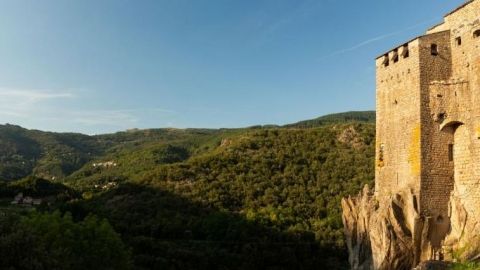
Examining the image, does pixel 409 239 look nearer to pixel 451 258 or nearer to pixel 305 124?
pixel 451 258

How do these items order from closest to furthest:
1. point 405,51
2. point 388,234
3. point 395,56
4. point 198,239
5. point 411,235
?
1. point 411,235
2. point 388,234
3. point 405,51
4. point 395,56
5. point 198,239

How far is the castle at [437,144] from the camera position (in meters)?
22.6

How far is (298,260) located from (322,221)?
10814mm

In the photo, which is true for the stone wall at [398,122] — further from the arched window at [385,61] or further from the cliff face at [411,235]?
the cliff face at [411,235]

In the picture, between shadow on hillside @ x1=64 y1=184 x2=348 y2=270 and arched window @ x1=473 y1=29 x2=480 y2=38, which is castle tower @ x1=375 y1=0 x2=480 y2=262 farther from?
shadow on hillside @ x1=64 y1=184 x2=348 y2=270

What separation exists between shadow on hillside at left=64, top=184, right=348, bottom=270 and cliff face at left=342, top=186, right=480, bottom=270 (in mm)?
27454

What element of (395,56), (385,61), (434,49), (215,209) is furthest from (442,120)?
(215,209)

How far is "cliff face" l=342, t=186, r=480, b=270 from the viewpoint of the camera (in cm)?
2230

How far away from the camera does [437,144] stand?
23531 millimetres

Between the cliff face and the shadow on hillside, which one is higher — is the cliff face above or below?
above

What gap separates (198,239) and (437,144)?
4358 cm

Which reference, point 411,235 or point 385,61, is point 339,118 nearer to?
point 385,61

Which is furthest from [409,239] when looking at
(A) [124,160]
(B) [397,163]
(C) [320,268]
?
(A) [124,160]

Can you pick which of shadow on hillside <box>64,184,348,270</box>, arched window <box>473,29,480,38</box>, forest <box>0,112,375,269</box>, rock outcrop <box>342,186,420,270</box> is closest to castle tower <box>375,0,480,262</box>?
arched window <box>473,29,480,38</box>
